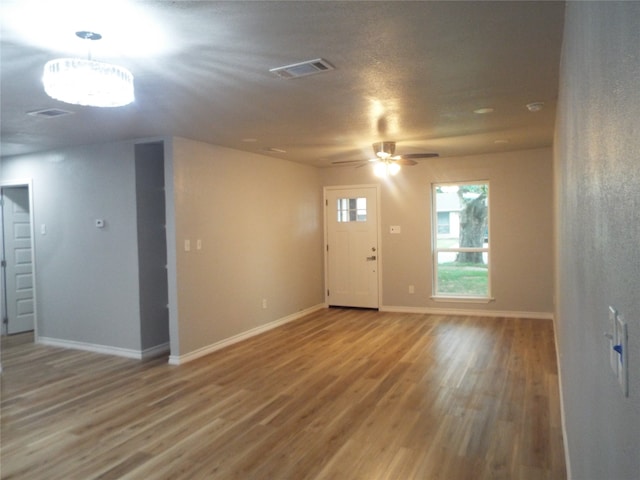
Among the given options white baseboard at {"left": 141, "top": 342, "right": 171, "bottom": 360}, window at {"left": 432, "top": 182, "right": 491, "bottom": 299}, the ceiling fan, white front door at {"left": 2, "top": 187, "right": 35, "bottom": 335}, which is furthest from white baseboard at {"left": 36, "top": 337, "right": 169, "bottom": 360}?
window at {"left": 432, "top": 182, "right": 491, "bottom": 299}

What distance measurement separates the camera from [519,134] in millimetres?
5309

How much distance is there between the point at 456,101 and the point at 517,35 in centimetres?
131

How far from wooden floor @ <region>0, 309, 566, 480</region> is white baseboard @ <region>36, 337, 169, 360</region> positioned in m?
0.13

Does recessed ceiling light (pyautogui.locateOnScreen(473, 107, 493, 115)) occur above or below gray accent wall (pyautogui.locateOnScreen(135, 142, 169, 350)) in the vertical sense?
above

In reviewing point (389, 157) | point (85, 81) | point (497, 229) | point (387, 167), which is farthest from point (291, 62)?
point (497, 229)

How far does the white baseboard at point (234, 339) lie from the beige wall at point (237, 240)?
0.05m

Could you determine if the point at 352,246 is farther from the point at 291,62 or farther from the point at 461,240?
the point at 291,62

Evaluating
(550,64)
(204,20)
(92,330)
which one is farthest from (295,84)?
(92,330)

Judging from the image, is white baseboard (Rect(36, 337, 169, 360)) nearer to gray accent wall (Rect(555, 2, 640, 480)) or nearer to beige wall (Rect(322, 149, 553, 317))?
beige wall (Rect(322, 149, 553, 317))

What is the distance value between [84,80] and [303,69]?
1.31 metres

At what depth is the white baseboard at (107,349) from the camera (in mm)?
5227

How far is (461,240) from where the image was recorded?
23.4ft

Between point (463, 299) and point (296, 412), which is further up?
point (463, 299)

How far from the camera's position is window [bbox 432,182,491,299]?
6.99m
